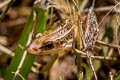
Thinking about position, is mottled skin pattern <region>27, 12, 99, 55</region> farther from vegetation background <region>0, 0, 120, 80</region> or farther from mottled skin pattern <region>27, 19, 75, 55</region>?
vegetation background <region>0, 0, 120, 80</region>

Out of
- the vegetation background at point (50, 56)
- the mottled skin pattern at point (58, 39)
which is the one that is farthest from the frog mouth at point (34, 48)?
the vegetation background at point (50, 56)

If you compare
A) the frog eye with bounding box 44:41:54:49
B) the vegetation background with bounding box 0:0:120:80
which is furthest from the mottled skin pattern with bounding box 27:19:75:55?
the vegetation background with bounding box 0:0:120:80

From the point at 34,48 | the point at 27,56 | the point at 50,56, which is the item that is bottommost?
the point at 50,56

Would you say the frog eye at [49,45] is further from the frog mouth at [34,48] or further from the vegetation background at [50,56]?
the vegetation background at [50,56]

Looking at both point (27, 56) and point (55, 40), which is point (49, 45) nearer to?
point (55, 40)

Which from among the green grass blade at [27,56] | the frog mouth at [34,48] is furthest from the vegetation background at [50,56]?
the frog mouth at [34,48]

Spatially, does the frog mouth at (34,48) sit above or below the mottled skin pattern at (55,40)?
below

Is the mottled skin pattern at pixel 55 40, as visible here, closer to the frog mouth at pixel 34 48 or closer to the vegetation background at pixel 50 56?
the frog mouth at pixel 34 48

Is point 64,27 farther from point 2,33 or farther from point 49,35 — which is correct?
point 2,33

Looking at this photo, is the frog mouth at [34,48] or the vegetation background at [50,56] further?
the vegetation background at [50,56]

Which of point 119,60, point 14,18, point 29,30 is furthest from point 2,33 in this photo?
point 119,60

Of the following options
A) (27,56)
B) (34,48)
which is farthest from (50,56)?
(34,48)
